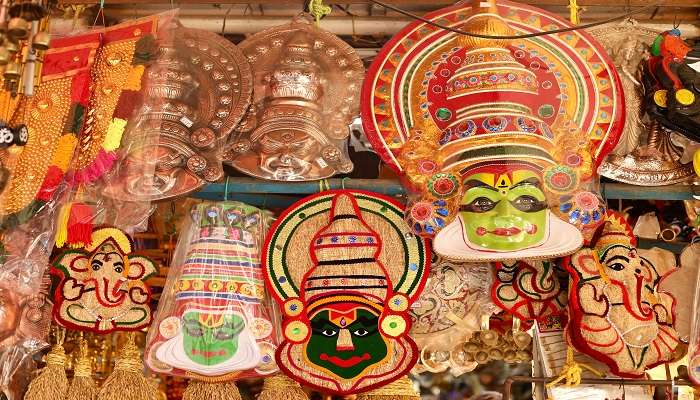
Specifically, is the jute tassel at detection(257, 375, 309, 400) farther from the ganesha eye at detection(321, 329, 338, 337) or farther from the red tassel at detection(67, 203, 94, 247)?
the red tassel at detection(67, 203, 94, 247)

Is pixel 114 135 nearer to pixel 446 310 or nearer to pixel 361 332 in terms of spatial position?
pixel 361 332

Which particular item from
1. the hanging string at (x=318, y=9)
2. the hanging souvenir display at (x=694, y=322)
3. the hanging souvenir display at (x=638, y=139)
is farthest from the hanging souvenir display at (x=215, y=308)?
the hanging souvenir display at (x=694, y=322)

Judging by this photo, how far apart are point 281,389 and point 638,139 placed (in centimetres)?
120

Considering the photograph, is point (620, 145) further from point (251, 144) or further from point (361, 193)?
point (251, 144)

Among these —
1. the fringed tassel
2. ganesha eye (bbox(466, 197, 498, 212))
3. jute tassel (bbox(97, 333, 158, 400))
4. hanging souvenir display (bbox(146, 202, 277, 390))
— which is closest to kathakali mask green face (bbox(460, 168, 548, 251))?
ganesha eye (bbox(466, 197, 498, 212))

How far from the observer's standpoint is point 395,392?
254 centimetres

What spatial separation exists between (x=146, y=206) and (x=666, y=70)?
1.44 m

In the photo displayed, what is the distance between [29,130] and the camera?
245cm

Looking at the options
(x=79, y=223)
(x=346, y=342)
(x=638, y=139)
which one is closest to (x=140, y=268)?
(x=79, y=223)

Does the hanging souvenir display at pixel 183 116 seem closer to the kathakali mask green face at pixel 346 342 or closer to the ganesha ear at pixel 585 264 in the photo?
the kathakali mask green face at pixel 346 342

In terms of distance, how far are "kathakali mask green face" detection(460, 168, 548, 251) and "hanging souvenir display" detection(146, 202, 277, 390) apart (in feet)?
2.08

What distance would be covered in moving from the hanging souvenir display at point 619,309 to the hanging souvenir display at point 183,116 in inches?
40.1

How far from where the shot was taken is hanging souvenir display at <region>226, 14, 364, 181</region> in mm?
2582

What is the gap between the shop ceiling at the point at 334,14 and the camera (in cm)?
282
